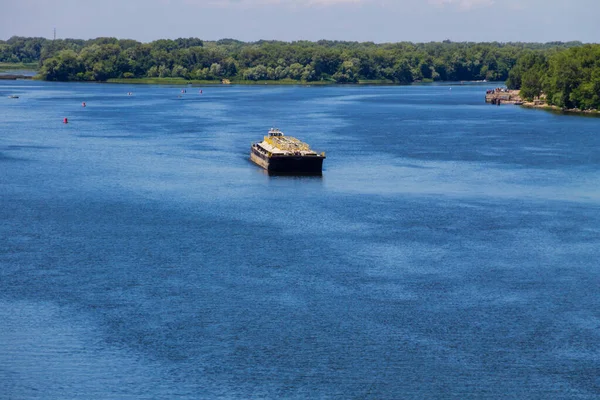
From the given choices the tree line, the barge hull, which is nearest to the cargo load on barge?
the barge hull

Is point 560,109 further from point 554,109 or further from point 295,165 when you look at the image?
point 295,165

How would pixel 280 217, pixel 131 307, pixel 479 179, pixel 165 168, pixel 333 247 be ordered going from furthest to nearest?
1. pixel 165 168
2. pixel 479 179
3. pixel 280 217
4. pixel 333 247
5. pixel 131 307

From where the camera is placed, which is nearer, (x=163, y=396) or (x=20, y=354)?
(x=163, y=396)

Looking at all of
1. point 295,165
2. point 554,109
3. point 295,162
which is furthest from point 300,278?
point 554,109

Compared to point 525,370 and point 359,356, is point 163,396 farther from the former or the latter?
point 525,370

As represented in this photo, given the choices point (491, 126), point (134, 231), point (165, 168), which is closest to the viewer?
point (134, 231)

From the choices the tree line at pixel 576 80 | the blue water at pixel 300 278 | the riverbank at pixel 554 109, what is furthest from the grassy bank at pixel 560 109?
the blue water at pixel 300 278

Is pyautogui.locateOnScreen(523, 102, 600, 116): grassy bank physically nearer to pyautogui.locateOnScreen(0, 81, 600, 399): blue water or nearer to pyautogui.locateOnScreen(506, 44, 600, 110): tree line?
pyautogui.locateOnScreen(506, 44, 600, 110): tree line

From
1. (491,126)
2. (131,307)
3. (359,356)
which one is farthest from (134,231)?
(491,126)

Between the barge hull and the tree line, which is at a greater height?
the tree line
